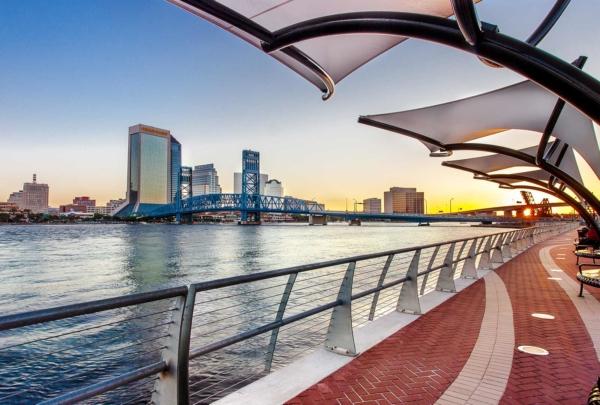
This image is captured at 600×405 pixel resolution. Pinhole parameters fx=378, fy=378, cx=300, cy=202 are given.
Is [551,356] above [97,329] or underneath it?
above

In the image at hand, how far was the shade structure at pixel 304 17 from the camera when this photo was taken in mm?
4785

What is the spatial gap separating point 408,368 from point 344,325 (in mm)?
829

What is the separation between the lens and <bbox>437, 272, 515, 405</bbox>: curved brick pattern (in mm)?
3518

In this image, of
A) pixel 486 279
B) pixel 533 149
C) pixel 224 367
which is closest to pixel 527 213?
pixel 533 149

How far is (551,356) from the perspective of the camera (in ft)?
14.9

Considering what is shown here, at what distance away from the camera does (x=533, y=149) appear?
14.5m

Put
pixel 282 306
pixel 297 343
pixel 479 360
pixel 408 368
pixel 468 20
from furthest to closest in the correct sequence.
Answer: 1. pixel 297 343
2. pixel 479 360
3. pixel 408 368
4. pixel 282 306
5. pixel 468 20

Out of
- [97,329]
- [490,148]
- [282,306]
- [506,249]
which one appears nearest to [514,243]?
[506,249]

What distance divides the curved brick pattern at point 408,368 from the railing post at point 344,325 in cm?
20

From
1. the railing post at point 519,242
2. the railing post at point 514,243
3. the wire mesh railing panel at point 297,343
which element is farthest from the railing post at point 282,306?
the railing post at point 519,242

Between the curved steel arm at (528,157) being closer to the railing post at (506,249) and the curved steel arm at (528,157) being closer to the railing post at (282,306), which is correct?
the railing post at (506,249)

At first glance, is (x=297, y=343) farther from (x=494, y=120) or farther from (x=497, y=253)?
(x=497, y=253)

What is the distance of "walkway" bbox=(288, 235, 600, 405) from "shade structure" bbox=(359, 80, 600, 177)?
15.8 ft

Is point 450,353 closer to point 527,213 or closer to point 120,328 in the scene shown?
point 120,328
